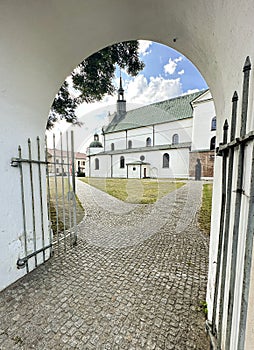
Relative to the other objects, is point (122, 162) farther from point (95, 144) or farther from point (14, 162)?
point (14, 162)

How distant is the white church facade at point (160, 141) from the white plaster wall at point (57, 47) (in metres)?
18.0

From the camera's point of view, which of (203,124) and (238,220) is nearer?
(238,220)

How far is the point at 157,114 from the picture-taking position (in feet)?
112

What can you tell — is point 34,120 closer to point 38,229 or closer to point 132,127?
point 38,229

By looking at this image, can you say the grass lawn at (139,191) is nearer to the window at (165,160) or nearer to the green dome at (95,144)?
the window at (165,160)

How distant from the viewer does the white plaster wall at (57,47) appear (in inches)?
64.2

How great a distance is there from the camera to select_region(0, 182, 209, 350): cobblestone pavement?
1.56m

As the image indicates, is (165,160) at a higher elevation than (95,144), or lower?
lower

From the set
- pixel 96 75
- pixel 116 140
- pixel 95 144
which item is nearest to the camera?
pixel 96 75

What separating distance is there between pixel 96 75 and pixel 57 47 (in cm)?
203

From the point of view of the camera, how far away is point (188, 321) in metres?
1.74

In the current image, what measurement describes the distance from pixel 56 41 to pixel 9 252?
2881 millimetres

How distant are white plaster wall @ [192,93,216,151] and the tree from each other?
22.5m

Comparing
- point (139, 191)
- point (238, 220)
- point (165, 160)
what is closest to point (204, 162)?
point (165, 160)
